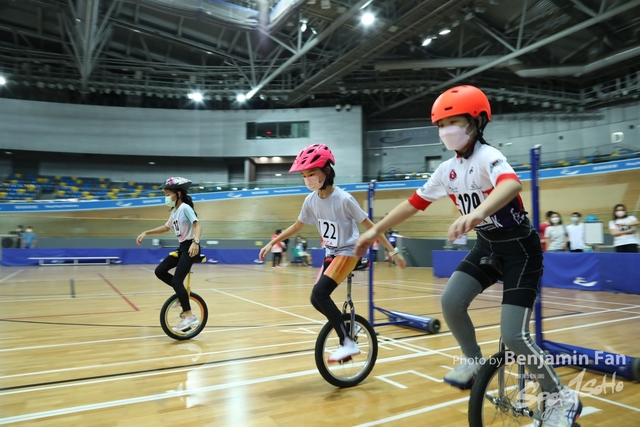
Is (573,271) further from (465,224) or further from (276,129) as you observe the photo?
(276,129)

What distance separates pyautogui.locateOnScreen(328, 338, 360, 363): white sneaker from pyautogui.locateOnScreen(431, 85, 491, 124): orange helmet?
1895 mm

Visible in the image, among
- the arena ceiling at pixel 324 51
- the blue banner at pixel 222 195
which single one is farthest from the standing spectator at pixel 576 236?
the blue banner at pixel 222 195

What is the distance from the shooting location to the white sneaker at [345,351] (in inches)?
126

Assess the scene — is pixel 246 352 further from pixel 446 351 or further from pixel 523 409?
pixel 523 409

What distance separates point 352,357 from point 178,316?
2836 mm

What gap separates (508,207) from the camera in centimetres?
222

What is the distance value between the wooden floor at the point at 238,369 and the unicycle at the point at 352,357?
11 centimetres

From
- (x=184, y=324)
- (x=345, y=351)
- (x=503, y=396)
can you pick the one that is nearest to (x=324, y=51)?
(x=184, y=324)

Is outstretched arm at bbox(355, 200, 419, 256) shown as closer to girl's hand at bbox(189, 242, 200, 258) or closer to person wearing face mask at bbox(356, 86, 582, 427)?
person wearing face mask at bbox(356, 86, 582, 427)

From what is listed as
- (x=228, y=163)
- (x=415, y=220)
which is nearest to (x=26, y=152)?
(x=228, y=163)

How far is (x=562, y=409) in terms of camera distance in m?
2.09

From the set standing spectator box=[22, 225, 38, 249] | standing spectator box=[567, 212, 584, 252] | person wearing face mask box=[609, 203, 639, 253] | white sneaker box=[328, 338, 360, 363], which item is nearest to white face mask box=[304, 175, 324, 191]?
white sneaker box=[328, 338, 360, 363]

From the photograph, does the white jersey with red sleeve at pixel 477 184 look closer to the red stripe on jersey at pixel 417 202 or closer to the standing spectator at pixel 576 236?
the red stripe on jersey at pixel 417 202

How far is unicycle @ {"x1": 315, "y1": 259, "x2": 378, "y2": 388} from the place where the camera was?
10.9ft
